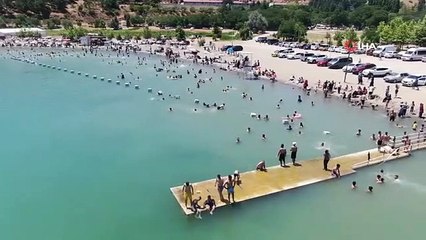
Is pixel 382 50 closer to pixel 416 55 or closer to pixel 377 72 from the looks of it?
pixel 416 55

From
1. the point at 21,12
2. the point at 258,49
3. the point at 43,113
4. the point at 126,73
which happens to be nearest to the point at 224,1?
the point at 21,12

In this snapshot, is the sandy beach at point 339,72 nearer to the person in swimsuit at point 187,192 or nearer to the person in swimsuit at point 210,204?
the person in swimsuit at point 210,204

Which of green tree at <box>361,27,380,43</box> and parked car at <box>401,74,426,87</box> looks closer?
parked car at <box>401,74,426,87</box>

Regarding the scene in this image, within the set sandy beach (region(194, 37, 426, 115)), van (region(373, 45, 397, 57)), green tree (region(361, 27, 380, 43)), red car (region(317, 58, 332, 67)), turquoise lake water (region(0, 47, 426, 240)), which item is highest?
green tree (region(361, 27, 380, 43))

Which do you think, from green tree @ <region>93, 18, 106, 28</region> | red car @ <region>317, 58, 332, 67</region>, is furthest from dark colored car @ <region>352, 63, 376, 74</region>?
green tree @ <region>93, 18, 106, 28</region>

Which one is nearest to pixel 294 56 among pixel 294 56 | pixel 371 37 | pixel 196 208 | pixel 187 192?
pixel 294 56

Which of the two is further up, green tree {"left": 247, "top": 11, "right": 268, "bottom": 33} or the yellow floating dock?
green tree {"left": 247, "top": 11, "right": 268, "bottom": 33}

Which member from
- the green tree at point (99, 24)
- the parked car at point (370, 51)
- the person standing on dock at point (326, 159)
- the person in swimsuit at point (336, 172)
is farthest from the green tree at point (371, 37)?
the green tree at point (99, 24)

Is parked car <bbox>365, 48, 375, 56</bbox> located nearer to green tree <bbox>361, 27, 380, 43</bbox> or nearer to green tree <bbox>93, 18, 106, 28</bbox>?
green tree <bbox>361, 27, 380, 43</bbox>
